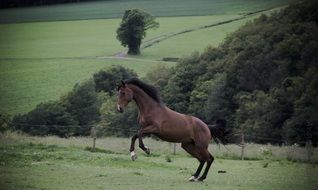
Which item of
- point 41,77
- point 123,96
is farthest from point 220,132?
point 41,77

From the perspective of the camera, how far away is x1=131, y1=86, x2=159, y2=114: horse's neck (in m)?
15.6

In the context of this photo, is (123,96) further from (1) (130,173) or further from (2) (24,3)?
(2) (24,3)

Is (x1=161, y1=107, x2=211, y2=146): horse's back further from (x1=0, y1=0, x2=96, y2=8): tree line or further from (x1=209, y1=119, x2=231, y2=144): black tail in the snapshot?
(x1=0, y1=0, x2=96, y2=8): tree line

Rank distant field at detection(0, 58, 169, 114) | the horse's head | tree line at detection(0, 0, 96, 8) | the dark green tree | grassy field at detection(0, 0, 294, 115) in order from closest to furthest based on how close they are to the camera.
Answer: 1. the horse's head
2. tree line at detection(0, 0, 96, 8)
3. grassy field at detection(0, 0, 294, 115)
4. distant field at detection(0, 58, 169, 114)
5. the dark green tree

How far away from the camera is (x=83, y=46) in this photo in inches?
2584

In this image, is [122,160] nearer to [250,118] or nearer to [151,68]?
[250,118]

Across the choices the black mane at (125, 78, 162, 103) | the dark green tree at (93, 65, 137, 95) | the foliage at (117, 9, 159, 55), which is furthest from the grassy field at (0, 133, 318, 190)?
the foliage at (117, 9, 159, 55)

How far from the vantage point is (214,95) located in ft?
182

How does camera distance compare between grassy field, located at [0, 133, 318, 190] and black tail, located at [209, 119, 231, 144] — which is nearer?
grassy field, located at [0, 133, 318, 190]

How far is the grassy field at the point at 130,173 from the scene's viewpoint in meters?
14.5

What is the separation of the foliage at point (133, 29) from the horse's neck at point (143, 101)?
4524 centimetres

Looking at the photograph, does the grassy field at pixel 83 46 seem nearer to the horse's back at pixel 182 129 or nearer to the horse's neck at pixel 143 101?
the horse's neck at pixel 143 101

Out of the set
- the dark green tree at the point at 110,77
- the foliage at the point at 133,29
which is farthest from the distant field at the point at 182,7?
the dark green tree at the point at 110,77

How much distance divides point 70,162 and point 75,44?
48.3 m
